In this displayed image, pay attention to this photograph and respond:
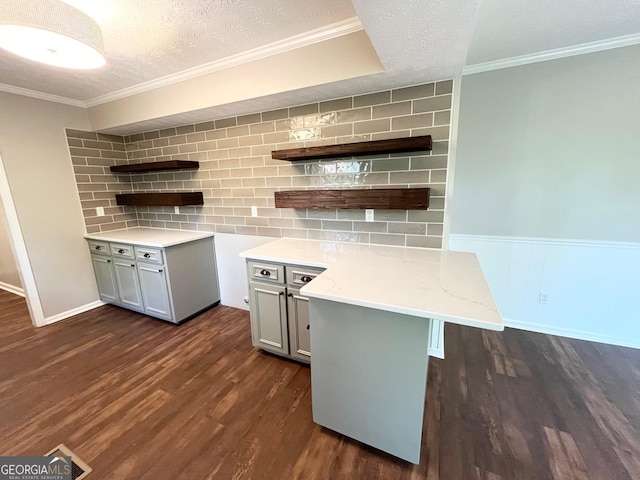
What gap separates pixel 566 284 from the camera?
2369 millimetres

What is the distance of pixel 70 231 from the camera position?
9.82 ft

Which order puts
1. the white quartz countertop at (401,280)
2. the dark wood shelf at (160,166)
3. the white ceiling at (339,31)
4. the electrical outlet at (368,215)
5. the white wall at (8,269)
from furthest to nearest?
the white wall at (8,269)
the dark wood shelf at (160,166)
the electrical outlet at (368,215)
the white ceiling at (339,31)
the white quartz countertop at (401,280)

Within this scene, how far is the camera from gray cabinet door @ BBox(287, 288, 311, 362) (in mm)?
1978

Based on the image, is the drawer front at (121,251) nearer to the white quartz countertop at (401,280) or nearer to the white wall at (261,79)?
the white wall at (261,79)

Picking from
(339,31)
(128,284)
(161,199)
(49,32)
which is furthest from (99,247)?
(339,31)

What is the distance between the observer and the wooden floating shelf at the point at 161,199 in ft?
9.44

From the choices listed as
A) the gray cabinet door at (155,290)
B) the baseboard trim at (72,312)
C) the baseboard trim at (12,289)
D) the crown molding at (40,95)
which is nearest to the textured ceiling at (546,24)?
the gray cabinet door at (155,290)

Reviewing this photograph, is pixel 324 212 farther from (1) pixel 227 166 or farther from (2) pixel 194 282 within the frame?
(2) pixel 194 282

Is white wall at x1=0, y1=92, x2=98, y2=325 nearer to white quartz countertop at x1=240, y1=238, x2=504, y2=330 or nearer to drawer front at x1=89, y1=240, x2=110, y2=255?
drawer front at x1=89, y1=240, x2=110, y2=255

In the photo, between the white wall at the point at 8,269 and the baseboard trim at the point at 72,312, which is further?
the white wall at the point at 8,269

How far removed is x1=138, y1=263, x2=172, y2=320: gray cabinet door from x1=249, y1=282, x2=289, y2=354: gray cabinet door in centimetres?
110

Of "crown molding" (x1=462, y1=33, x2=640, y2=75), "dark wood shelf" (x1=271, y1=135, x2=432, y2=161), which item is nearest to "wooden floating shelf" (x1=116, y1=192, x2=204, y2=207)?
"dark wood shelf" (x1=271, y1=135, x2=432, y2=161)

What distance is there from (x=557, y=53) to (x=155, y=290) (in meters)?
4.20

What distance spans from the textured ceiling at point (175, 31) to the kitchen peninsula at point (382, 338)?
60.7 inches
